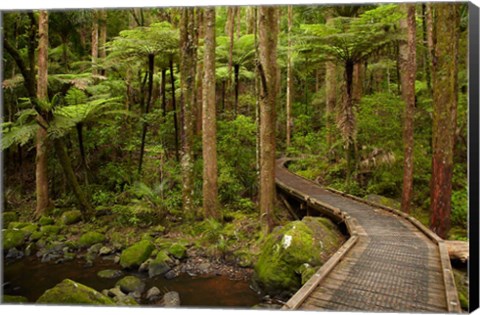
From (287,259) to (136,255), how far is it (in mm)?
2607

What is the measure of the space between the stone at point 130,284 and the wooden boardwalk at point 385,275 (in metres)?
2.67

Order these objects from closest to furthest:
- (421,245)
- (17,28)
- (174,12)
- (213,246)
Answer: (421,245), (213,246), (17,28), (174,12)

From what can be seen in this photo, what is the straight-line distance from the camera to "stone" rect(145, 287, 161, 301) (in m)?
4.86

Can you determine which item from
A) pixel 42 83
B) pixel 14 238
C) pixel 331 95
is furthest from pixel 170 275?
pixel 331 95

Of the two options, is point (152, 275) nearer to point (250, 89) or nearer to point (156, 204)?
point (156, 204)

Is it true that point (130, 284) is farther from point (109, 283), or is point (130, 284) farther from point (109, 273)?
point (109, 273)

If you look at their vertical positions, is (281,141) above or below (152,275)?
above

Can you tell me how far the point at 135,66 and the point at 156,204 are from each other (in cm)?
367

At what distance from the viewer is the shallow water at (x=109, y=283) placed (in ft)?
15.8

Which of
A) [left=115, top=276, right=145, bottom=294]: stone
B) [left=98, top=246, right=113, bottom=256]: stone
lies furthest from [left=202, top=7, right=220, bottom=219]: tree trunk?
[left=115, top=276, right=145, bottom=294]: stone

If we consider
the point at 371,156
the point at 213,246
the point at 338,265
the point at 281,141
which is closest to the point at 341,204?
the point at 371,156

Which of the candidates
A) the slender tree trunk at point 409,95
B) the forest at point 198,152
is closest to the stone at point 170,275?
the forest at point 198,152

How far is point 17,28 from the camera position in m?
8.04

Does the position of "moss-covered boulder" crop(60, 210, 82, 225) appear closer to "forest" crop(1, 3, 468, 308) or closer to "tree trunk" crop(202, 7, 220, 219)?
"forest" crop(1, 3, 468, 308)
